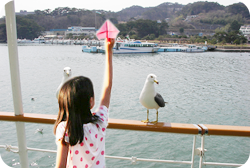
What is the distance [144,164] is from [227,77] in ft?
49.8

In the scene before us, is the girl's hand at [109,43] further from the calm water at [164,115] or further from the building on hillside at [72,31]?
the building on hillside at [72,31]

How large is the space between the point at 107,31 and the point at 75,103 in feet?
1.14

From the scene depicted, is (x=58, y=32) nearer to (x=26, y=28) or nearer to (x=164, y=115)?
(x=26, y=28)

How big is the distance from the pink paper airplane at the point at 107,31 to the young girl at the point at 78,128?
233mm

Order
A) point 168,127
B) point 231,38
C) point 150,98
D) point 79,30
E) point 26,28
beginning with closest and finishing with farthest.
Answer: point 168,127
point 150,98
point 231,38
point 26,28
point 79,30

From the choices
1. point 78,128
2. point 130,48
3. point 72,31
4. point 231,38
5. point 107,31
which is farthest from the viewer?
point 72,31

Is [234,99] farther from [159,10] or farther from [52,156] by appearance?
[159,10]

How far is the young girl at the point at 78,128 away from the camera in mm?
779

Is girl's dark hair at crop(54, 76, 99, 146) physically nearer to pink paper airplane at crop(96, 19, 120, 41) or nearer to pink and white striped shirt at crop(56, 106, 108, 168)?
pink and white striped shirt at crop(56, 106, 108, 168)

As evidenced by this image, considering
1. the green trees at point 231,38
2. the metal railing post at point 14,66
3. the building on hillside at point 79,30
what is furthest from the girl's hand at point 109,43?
the building on hillside at point 79,30

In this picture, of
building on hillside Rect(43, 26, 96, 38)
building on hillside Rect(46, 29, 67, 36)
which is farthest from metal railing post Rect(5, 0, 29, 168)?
building on hillside Rect(46, 29, 67, 36)

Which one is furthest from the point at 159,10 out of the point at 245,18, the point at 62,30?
the point at 62,30

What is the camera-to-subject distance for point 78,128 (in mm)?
779

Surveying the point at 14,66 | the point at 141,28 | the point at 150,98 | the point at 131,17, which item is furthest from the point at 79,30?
the point at 14,66
